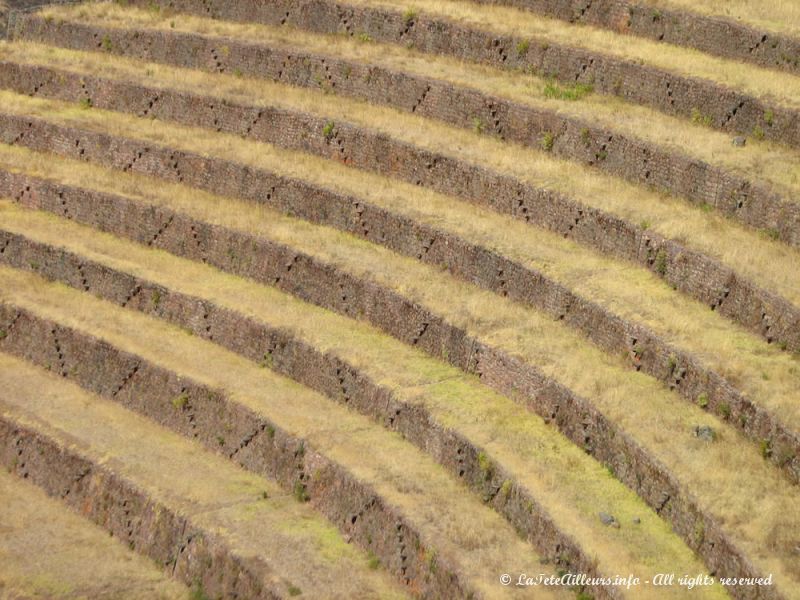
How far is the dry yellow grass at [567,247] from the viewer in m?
30.7

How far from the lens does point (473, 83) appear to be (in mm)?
43688

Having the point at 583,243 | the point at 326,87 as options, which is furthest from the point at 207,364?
the point at 326,87

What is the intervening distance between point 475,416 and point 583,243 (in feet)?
20.9

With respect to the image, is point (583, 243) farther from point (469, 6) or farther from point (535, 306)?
point (469, 6)

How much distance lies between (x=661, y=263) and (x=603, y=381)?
4311 mm

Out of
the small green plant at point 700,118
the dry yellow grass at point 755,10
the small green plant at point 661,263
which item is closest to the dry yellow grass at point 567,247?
the small green plant at point 661,263

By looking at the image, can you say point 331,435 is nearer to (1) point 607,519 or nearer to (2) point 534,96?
(1) point 607,519

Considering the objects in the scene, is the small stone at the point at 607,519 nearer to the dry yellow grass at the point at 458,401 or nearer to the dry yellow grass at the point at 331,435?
the dry yellow grass at the point at 458,401

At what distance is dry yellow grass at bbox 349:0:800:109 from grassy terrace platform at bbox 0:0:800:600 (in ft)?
0.44

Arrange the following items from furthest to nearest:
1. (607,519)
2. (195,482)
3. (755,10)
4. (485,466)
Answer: (755,10), (195,482), (485,466), (607,519)

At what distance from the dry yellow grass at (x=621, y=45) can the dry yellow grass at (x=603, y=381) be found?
8281 millimetres

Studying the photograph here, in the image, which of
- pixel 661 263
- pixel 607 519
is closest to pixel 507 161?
pixel 661 263

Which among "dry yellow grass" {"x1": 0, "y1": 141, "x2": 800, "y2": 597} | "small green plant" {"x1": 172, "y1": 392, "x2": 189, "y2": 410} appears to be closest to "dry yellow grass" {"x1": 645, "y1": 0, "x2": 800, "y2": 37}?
"dry yellow grass" {"x1": 0, "y1": 141, "x2": 800, "y2": 597}

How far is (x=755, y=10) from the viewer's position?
42719mm
